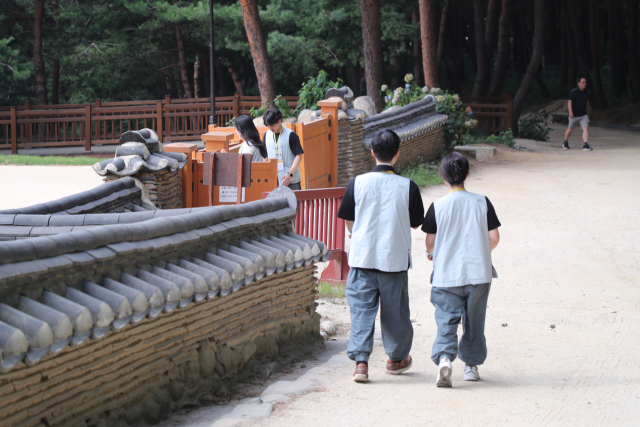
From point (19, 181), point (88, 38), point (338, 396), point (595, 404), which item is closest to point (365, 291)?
point (338, 396)

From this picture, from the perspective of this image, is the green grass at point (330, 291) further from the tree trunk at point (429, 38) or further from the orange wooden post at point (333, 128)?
the tree trunk at point (429, 38)

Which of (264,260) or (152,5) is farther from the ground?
(152,5)

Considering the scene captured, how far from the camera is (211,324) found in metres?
4.28

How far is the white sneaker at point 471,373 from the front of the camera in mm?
4227

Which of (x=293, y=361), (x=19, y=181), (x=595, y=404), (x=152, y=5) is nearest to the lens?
(x=595, y=404)

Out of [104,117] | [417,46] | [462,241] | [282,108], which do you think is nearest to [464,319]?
[462,241]

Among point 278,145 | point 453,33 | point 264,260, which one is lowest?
point 264,260

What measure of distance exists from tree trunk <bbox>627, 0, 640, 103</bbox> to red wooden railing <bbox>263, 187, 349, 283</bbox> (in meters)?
26.7

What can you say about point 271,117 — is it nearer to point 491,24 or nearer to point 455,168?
point 455,168

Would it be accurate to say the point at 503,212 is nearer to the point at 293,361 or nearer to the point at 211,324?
the point at 293,361

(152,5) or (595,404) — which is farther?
(152,5)

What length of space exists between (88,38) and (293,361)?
20.8m

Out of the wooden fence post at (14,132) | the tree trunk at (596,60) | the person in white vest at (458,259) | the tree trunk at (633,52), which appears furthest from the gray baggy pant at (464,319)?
the tree trunk at (596,60)

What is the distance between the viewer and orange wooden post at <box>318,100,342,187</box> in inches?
461
